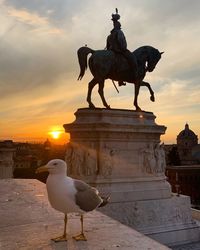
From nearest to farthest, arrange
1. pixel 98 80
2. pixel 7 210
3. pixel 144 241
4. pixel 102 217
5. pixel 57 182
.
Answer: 1. pixel 57 182
2. pixel 144 241
3. pixel 102 217
4. pixel 7 210
5. pixel 98 80

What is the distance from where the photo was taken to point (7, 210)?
5.39m

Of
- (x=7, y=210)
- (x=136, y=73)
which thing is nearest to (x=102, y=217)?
(x=7, y=210)

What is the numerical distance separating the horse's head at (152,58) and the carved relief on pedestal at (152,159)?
2.98 m

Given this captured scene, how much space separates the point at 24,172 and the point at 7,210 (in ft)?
95.2

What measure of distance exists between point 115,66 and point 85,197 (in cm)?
1031

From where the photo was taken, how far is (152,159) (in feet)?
42.6

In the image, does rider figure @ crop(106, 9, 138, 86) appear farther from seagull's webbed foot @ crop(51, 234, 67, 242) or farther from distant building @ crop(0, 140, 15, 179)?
seagull's webbed foot @ crop(51, 234, 67, 242)

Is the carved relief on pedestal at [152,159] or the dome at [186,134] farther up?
the dome at [186,134]

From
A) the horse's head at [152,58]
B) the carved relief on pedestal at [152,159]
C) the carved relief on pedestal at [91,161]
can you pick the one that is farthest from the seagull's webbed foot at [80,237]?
the horse's head at [152,58]

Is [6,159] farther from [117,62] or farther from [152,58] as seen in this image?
[152,58]

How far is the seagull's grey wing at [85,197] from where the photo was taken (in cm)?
340

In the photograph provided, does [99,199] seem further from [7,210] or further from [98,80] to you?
[98,80]

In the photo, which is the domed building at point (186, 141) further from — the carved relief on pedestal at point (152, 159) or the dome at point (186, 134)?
the carved relief on pedestal at point (152, 159)

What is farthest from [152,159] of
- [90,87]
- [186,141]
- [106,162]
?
[186,141]
